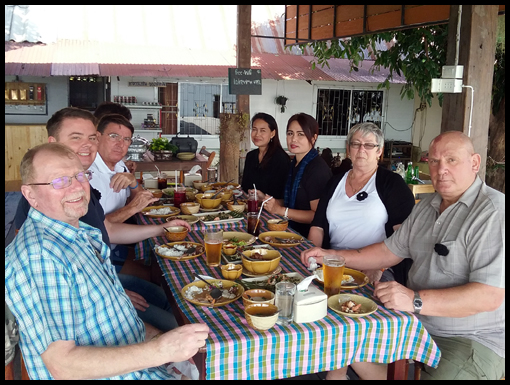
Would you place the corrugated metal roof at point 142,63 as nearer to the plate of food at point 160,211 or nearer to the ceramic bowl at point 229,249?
the plate of food at point 160,211

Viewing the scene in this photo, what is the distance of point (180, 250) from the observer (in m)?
2.80

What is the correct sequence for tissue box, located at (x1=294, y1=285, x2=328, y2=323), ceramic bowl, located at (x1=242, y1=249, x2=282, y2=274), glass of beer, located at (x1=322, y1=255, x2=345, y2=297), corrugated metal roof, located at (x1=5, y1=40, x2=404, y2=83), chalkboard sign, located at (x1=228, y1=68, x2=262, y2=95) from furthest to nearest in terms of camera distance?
1. corrugated metal roof, located at (x1=5, y1=40, x2=404, y2=83)
2. chalkboard sign, located at (x1=228, y1=68, x2=262, y2=95)
3. ceramic bowl, located at (x1=242, y1=249, x2=282, y2=274)
4. glass of beer, located at (x1=322, y1=255, x2=345, y2=297)
5. tissue box, located at (x1=294, y1=285, x2=328, y2=323)

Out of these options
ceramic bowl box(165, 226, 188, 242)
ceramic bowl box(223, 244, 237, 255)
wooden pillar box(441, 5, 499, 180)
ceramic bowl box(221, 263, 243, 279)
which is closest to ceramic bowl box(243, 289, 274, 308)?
ceramic bowl box(221, 263, 243, 279)

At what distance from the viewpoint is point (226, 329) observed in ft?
6.15

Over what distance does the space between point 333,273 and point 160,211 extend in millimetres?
2046

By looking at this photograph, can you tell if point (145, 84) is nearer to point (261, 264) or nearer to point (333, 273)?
point (261, 264)

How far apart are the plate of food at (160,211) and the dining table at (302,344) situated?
62.7 inches

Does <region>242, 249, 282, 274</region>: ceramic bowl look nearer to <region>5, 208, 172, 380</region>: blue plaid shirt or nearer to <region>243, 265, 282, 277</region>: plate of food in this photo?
<region>243, 265, 282, 277</region>: plate of food

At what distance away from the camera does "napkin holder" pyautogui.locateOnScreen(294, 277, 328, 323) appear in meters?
1.93

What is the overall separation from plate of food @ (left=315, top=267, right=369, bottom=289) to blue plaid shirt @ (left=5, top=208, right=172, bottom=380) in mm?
942

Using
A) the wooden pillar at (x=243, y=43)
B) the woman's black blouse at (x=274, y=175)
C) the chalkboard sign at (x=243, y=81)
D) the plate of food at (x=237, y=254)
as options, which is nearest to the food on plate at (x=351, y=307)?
the plate of food at (x=237, y=254)

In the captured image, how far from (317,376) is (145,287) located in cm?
135

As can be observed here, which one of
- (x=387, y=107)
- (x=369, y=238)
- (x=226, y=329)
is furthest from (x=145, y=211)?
(x=387, y=107)

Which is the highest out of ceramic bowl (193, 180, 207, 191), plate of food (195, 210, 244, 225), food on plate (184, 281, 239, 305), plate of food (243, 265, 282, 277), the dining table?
ceramic bowl (193, 180, 207, 191)
